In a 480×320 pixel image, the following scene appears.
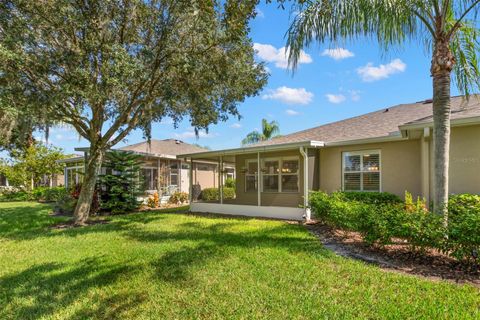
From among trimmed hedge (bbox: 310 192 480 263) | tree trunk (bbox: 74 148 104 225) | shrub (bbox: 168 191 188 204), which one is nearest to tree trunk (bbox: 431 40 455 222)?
trimmed hedge (bbox: 310 192 480 263)

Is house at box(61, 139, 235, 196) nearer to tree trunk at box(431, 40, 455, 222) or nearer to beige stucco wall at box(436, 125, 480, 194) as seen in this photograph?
beige stucco wall at box(436, 125, 480, 194)

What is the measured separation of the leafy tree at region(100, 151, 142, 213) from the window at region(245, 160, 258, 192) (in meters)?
5.49

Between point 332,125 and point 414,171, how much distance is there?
528cm

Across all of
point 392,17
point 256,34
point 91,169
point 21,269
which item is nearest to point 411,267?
point 392,17

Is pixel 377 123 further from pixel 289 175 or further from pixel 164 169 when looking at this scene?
pixel 164 169

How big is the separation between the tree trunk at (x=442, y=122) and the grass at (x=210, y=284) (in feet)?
6.58

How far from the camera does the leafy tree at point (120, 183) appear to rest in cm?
1355

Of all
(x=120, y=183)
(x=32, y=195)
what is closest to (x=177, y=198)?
(x=120, y=183)

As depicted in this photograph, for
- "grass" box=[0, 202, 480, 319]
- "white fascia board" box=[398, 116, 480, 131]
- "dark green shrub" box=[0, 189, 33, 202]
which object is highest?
"white fascia board" box=[398, 116, 480, 131]

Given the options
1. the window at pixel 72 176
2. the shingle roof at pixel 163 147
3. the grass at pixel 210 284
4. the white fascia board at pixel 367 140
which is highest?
the shingle roof at pixel 163 147

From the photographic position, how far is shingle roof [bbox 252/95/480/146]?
9945 millimetres

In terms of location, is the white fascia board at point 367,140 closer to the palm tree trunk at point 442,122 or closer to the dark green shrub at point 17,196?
A: the palm tree trunk at point 442,122

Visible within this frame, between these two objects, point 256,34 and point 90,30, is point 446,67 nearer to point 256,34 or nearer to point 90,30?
point 256,34

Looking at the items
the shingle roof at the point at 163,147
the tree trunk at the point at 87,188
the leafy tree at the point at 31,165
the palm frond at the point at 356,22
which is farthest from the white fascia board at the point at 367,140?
the leafy tree at the point at 31,165
